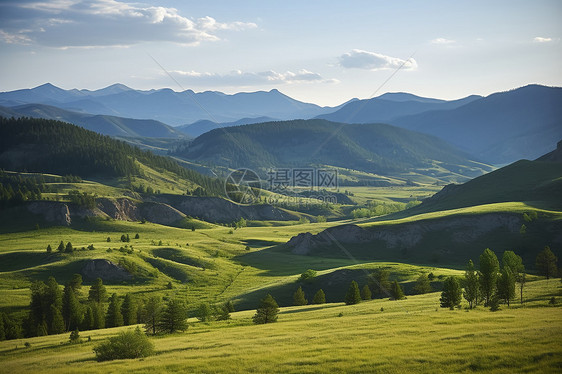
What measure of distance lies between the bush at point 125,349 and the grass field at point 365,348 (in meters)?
1.26

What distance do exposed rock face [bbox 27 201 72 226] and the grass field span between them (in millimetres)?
147519

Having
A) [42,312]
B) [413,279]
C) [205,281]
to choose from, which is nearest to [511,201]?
[413,279]

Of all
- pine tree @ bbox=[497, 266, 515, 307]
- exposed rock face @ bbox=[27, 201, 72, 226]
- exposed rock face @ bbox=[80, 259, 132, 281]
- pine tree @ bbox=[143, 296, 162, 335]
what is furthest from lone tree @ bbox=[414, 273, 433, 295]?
exposed rock face @ bbox=[27, 201, 72, 226]

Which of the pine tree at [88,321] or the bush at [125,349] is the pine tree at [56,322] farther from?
the bush at [125,349]

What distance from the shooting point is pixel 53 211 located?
194m

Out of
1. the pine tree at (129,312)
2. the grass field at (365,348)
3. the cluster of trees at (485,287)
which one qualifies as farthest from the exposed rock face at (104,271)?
the cluster of trees at (485,287)

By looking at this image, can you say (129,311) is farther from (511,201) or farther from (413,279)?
(511,201)

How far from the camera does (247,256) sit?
549 ft

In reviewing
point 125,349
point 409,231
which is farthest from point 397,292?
point 409,231

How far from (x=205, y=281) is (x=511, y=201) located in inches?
5064

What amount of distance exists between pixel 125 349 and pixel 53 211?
173051 millimetres

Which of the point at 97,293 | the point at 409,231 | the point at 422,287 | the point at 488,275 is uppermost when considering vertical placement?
the point at 488,275

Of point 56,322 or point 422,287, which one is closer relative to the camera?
point 56,322

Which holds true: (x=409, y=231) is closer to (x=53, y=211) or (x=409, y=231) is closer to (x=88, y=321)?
(x=88, y=321)
